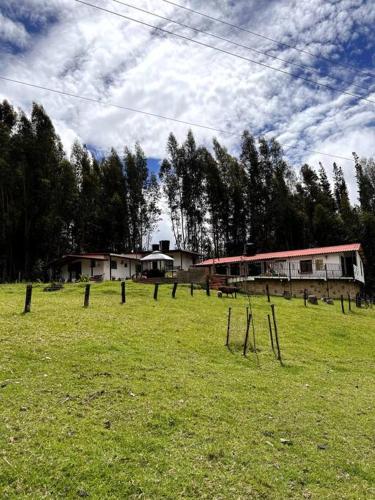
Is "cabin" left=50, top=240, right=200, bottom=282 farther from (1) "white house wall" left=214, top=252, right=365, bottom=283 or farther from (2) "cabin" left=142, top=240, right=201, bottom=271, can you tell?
(1) "white house wall" left=214, top=252, right=365, bottom=283

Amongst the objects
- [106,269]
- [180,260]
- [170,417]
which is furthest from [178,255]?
[170,417]

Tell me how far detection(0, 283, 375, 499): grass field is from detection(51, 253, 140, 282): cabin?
2470 cm

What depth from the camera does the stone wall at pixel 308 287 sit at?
32.4 meters

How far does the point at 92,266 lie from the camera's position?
119ft

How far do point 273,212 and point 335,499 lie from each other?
44.8 metres

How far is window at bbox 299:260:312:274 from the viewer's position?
34659 millimetres

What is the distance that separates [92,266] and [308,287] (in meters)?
21.1

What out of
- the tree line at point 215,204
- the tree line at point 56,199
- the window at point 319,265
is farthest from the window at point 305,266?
the tree line at point 56,199

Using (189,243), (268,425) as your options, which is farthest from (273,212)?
(268,425)

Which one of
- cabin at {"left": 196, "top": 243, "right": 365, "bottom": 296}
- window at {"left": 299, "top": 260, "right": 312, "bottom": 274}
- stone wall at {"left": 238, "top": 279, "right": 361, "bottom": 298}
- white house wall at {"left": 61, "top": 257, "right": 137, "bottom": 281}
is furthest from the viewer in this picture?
white house wall at {"left": 61, "top": 257, "right": 137, "bottom": 281}

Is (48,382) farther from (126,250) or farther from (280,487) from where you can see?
(126,250)

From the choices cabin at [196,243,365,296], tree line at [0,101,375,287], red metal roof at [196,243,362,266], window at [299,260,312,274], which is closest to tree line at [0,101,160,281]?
tree line at [0,101,375,287]

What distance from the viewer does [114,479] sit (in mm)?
3783

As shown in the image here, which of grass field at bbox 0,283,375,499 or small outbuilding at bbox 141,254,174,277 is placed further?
small outbuilding at bbox 141,254,174,277
